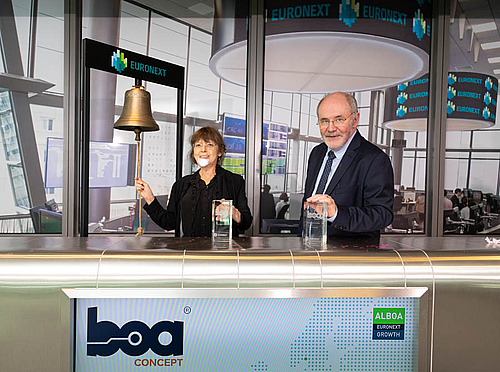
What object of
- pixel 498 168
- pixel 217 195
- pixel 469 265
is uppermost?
pixel 498 168

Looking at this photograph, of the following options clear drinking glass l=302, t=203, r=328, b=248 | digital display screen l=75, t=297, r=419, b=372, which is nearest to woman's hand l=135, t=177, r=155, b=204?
digital display screen l=75, t=297, r=419, b=372

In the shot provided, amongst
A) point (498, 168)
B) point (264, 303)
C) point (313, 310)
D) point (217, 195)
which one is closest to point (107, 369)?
point (264, 303)

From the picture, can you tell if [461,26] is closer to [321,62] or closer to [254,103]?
[321,62]

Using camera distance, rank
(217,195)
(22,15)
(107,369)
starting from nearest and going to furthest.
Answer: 1. (107,369)
2. (217,195)
3. (22,15)

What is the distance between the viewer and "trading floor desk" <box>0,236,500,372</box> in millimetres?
1352

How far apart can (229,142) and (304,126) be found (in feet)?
2.21

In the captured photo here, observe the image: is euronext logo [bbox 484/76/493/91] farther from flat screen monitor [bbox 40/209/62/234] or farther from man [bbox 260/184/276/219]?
flat screen monitor [bbox 40/209/62/234]

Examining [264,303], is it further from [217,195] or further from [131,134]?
[131,134]

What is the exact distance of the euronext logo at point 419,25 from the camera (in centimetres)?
348

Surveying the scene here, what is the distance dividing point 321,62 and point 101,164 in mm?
2078

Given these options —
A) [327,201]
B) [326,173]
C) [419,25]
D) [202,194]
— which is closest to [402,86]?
[419,25]

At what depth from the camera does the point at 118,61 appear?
2.28 m

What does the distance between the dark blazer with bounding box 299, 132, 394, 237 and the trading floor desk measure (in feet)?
0.68

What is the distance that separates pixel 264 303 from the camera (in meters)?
1.43
